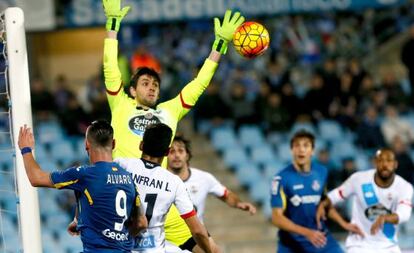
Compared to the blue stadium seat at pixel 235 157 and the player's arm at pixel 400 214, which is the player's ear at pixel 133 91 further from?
the blue stadium seat at pixel 235 157

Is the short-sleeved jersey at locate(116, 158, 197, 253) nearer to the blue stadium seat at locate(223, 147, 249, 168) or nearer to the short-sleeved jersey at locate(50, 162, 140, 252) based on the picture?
the short-sleeved jersey at locate(50, 162, 140, 252)

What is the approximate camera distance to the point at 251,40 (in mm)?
8320

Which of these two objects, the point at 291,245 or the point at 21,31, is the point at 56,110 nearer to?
the point at 291,245

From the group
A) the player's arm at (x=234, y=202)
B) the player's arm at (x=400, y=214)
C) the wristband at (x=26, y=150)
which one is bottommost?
the player's arm at (x=400, y=214)

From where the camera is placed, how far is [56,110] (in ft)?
56.1

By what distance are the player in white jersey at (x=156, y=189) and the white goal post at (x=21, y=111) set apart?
3.79 feet

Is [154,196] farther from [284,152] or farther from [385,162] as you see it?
[284,152]

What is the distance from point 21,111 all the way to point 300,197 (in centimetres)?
349

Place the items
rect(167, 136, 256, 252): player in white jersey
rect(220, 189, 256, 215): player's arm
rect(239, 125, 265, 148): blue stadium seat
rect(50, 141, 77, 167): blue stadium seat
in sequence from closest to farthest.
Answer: rect(167, 136, 256, 252): player in white jersey
rect(220, 189, 256, 215): player's arm
rect(50, 141, 77, 167): blue stadium seat
rect(239, 125, 265, 148): blue stadium seat

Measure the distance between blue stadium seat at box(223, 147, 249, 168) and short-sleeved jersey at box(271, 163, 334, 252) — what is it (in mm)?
6539

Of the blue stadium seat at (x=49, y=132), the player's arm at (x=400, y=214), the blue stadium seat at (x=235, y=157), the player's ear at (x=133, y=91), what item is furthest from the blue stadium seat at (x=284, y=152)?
the player's ear at (x=133, y=91)

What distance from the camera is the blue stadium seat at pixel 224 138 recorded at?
17109 mm

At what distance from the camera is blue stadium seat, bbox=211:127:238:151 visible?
17109mm

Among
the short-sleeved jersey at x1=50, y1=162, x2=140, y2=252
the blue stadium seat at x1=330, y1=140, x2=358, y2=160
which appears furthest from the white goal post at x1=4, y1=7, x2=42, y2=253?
the blue stadium seat at x1=330, y1=140, x2=358, y2=160
